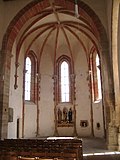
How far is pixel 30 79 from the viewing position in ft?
58.9

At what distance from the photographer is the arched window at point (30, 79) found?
1752 cm

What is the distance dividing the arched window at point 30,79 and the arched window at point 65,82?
2.59m

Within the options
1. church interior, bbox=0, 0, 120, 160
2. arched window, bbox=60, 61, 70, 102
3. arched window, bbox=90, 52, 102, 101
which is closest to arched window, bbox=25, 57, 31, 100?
church interior, bbox=0, 0, 120, 160

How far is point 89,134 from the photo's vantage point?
16.8 meters

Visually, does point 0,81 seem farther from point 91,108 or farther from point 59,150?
point 91,108

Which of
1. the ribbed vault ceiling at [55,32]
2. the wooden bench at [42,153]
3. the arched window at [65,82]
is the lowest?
the wooden bench at [42,153]

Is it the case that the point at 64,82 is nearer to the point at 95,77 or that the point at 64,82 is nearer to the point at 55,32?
the point at 95,77

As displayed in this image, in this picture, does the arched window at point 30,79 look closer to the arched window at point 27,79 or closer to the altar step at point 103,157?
the arched window at point 27,79

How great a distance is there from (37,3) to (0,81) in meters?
5.21

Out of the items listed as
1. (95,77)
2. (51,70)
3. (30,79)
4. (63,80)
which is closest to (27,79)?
(30,79)

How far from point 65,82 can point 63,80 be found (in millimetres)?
273

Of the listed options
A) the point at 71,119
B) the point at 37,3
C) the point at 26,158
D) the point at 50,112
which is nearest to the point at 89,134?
the point at 71,119

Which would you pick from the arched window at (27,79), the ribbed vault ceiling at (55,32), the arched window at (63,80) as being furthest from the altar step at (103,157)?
the arched window at (27,79)

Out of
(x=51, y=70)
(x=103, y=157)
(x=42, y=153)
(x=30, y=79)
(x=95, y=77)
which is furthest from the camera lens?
(x=51, y=70)
